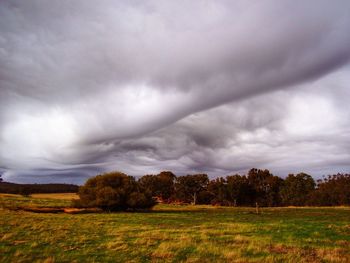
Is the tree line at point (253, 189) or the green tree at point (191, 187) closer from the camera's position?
the tree line at point (253, 189)

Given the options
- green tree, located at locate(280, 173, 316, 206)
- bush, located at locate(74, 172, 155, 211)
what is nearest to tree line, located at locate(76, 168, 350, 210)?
green tree, located at locate(280, 173, 316, 206)

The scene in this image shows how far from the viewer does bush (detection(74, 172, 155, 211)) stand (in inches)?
2330

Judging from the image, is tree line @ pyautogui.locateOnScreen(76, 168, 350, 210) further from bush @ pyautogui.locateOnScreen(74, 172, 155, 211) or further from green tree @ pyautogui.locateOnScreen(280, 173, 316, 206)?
bush @ pyautogui.locateOnScreen(74, 172, 155, 211)

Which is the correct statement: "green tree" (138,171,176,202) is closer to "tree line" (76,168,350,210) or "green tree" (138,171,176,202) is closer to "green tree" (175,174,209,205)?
"tree line" (76,168,350,210)

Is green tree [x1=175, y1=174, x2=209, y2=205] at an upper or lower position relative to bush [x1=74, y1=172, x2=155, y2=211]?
upper

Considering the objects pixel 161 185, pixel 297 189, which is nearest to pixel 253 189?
pixel 297 189

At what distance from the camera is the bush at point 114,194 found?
194ft

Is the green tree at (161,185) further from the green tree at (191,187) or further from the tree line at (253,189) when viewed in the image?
the green tree at (191,187)

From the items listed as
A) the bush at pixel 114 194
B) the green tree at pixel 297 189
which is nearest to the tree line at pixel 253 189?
the green tree at pixel 297 189

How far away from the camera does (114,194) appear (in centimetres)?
5941

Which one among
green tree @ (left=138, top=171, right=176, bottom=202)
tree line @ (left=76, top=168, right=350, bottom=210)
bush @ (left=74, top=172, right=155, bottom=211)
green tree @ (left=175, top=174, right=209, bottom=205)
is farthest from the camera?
green tree @ (left=138, top=171, right=176, bottom=202)

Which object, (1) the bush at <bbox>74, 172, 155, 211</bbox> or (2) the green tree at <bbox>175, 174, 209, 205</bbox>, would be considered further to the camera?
(2) the green tree at <bbox>175, 174, 209, 205</bbox>

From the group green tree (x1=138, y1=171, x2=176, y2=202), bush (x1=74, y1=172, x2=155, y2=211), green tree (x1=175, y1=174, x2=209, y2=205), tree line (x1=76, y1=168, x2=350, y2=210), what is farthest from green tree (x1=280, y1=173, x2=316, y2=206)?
bush (x1=74, y1=172, x2=155, y2=211)

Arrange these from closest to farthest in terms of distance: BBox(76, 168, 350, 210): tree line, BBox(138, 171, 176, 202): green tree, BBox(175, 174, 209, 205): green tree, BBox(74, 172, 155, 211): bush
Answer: BBox(74, 172, 155, 211): bush < BBox(76, 168, 350, 210): tree line < BBox(175, 174, 209, 205): green tree < BBox(138, 171, 176, 202): green tree
